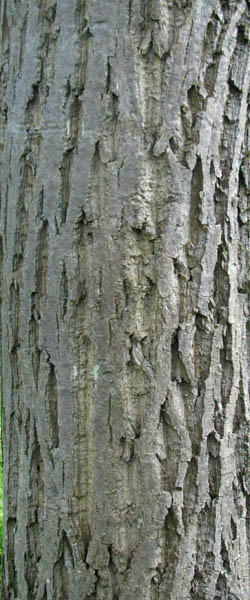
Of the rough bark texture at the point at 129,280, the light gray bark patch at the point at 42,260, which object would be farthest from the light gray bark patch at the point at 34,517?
the light gray bark patch at the point at 42,260

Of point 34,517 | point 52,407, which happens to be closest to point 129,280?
point 52,407

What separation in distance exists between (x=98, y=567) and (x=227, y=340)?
0.71 m

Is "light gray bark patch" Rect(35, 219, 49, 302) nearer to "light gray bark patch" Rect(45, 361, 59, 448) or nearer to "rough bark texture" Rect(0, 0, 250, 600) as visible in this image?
"rough bark texture" Rect(0, 0, 250, 600)

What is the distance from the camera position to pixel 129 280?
148cm

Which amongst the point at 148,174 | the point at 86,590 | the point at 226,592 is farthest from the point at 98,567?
the point at 148,174

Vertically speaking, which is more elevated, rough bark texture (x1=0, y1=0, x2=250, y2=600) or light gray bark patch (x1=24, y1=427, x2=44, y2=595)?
rough bark texture (x1=0, y1=0, x2=250, y2=600)

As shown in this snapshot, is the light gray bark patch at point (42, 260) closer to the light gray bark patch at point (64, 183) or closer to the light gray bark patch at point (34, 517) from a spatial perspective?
the light gray bark patch at point (64, 183)

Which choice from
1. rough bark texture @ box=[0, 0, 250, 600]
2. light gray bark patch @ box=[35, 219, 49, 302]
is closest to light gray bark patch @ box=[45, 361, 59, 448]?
rough bark texture @ box=[0, 0, 250, 600]

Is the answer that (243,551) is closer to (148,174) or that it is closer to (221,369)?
(221,369)

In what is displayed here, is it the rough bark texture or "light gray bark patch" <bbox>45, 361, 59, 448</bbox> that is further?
"light gray bark patch" <bbox>45, 361, 59, 448</bbox>

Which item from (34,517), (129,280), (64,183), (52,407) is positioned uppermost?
(64,183)

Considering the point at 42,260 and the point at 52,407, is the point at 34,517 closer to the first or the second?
the point at 52,407

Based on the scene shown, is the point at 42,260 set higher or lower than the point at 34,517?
higher

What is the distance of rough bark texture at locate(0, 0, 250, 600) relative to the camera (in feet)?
4.79
